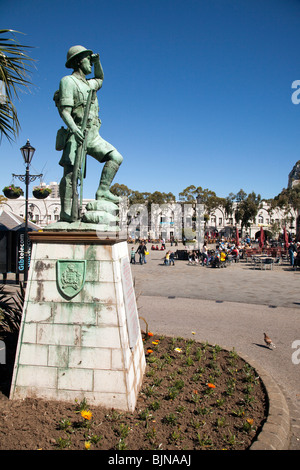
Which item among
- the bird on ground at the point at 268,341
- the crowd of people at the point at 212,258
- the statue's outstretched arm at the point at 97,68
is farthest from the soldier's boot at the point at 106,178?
the crowd of people at the point at 212,258

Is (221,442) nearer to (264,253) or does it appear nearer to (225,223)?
(264,253)

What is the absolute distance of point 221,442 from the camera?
107 inches

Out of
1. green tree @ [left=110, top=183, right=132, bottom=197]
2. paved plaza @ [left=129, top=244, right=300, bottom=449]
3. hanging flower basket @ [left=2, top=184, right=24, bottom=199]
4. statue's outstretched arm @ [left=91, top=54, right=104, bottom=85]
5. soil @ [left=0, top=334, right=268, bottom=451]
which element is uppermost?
green tree @ [left=110, top=183, right=132, bottom=197]

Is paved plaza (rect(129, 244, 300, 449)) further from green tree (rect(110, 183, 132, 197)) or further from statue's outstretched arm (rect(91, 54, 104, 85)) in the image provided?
green tree (rect(110, 183, 132, 197))

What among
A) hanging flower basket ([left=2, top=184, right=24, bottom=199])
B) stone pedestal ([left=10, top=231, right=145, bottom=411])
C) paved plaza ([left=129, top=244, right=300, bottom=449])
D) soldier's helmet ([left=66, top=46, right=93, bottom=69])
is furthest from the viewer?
hanging flower basket ([left=2, top=184, right=24, bottom=199])

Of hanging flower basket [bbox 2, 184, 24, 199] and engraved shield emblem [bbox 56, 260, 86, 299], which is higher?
hanging flower basket [bbox 2, 184, 24, 199]

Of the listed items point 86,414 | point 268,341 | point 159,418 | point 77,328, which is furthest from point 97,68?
point 268,341

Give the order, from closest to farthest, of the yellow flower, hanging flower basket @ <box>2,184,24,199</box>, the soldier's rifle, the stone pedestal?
the yellow flower, the stone pedestal, the soldier's rifle, hanging flower basket @ <box>2,184,24,199</box>

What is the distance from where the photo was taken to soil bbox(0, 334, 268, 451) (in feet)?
8.75

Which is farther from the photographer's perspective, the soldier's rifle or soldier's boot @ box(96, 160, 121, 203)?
soldier's boot @ box(96, 160, 121, 203)

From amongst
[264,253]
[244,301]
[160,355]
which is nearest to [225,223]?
[264,253]

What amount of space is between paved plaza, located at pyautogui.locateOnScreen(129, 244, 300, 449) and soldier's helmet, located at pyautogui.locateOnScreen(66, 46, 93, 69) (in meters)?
3.61

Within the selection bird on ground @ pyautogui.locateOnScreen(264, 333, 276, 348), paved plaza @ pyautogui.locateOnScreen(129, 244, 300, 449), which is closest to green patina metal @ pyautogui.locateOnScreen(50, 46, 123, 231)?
paved plaza @ pyautogui.locateOnScreen(129, 244, 300, 449)
